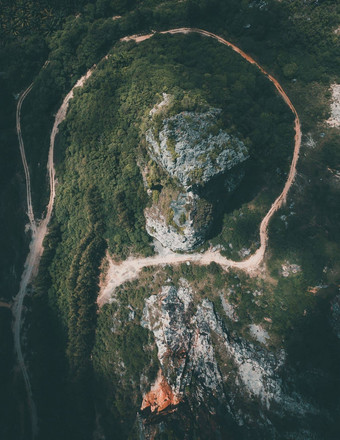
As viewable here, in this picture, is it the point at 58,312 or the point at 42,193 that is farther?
the point at 42,193

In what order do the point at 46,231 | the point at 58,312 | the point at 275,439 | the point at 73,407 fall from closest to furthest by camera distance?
the point at 275,439, the point at 73,407, the point at 58,312, the point at 46,231

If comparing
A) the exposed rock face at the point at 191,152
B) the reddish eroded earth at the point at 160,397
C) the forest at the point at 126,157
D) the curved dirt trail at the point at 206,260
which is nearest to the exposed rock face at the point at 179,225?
the exposed rock face at the point at 191,152

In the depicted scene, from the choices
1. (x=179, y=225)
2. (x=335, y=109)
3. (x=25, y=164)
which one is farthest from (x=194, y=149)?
(x=25, y=164)

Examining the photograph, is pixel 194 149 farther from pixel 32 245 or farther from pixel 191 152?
pixel 32 245

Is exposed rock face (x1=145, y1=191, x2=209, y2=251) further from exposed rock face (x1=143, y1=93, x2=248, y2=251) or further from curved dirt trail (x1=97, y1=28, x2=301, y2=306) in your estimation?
curved dirt trail (x1=97, y1=28, x2=301, y2=306)

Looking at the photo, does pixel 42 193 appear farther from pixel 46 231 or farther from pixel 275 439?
pixel 275 439

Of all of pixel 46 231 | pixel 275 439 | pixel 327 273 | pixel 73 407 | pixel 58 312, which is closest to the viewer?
pixel 275 439

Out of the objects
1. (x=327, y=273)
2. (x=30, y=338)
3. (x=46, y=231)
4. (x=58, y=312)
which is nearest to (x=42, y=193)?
(x=46, y=231)

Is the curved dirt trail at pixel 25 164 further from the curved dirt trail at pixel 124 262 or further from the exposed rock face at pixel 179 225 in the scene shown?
the exposed rock face at pixel 179 225
